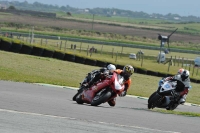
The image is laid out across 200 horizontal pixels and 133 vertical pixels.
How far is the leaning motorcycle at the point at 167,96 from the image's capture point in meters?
15.5

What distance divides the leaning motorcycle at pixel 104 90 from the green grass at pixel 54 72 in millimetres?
6319

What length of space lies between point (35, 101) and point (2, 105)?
179 centimetres

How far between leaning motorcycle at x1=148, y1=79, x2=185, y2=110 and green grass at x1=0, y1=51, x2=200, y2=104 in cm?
584

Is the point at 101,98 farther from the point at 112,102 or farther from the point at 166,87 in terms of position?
the point at 166,87

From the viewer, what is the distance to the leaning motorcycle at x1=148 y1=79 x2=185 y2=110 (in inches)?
609

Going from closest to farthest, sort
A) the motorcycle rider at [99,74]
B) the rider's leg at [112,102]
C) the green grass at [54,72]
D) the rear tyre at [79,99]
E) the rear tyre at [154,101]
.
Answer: the motorcycle rider at [99,74] → the rear tyre at [79,99] → the rider's leg at [112,102] → the rear tyre at [154,101] → the green grass at [54,72]

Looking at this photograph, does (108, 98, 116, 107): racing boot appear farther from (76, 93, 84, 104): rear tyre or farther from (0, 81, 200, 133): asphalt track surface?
(0, 81, 200, 133): asphalt track surface

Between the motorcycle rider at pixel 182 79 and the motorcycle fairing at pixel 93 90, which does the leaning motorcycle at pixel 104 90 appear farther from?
the motorcycle rider at pixel 182 79

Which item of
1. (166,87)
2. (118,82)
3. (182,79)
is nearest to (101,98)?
(118,82)

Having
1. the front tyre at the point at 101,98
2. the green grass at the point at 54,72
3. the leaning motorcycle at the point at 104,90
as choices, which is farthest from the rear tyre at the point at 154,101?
the green grass at the point at 54,72

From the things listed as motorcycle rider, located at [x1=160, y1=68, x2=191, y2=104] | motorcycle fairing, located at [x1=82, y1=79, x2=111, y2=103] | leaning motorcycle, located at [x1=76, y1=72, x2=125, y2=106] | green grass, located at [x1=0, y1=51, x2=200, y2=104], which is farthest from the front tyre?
green grass, located at [x1=0, y1=51, x2=200, y2=104]

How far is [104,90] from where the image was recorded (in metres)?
14.1

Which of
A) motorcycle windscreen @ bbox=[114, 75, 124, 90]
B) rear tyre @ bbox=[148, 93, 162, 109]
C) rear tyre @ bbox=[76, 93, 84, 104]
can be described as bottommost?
rear tyre @ bbox=[148, 93, 162, 109]

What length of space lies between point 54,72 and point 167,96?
10672 mm
